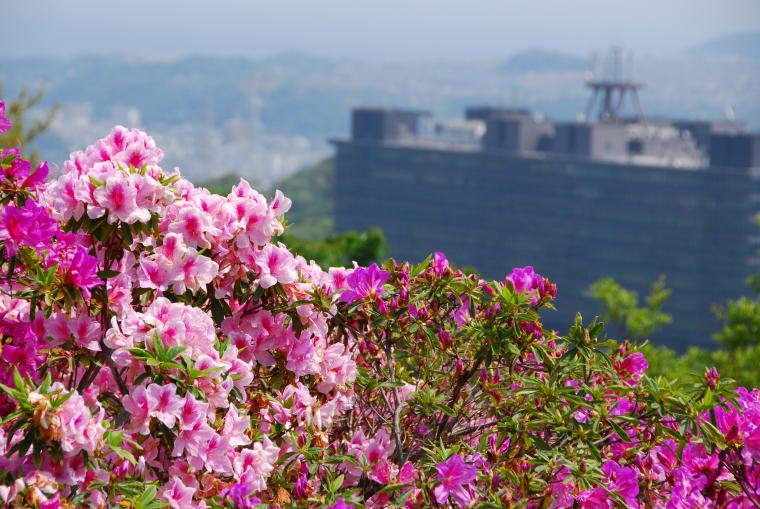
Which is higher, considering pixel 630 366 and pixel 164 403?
pixel 164 403

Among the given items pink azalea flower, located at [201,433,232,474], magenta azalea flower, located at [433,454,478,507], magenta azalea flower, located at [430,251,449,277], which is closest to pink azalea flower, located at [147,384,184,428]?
pink azalea flower, located at [201,433,232,474]

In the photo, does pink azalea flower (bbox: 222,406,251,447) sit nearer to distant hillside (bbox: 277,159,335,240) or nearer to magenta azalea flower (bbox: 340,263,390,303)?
magenta azalea flower (bbox: 340,263,390,303)

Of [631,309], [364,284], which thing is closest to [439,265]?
[364,284]

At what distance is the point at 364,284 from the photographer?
2.53 metres

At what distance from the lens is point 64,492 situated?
1.97m

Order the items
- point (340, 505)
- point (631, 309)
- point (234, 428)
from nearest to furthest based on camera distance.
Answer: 1. point (340, 505)
2. point (234, 428)
3. point (631, 309)

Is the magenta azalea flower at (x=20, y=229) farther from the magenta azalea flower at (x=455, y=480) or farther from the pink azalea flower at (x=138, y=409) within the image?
the magenta azalea flower at (x=455, y=480)

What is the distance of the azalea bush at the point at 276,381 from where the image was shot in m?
2.06

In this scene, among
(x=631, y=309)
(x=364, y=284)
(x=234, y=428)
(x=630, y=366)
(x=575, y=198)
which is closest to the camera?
(x=234, y=428)

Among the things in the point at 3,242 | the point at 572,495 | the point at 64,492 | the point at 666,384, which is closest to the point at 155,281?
the point at 3,242

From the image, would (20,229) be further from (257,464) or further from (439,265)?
(439,265)

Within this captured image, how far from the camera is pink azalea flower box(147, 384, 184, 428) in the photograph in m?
2.01

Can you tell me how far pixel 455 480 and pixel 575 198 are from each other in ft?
260

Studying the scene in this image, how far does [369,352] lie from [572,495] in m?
0.73
